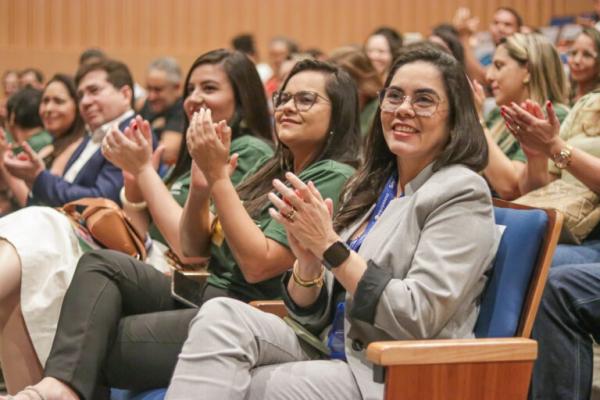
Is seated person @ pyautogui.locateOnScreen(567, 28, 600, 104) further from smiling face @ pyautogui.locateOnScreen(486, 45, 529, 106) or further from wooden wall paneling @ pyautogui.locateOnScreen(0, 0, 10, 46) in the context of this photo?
wooden wall paneling @ pyautogui.locateOnScreen(0, 0, 10, 46)

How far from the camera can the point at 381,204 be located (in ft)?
6.23

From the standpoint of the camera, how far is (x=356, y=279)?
1.60 m

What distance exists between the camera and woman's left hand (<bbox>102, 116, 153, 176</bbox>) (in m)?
2.49

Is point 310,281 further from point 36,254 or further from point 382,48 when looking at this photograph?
point 382,48

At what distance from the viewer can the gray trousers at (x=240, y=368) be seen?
5.31 feet

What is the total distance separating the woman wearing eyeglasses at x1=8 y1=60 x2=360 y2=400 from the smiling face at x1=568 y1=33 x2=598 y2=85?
1.09m

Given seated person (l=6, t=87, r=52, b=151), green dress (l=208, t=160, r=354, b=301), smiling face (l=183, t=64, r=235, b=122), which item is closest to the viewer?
green dress (l=208, t=160, r=354, b=301)

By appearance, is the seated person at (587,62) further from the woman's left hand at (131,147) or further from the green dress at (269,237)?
the woman's left hand at (131,147)

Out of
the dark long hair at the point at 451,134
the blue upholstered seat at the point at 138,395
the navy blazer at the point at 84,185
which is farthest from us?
the navy blazer at the point at 84,185

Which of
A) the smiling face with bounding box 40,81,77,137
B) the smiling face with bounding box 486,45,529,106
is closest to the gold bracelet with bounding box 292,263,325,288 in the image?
the smiling face with bounding box 486,45,529,106

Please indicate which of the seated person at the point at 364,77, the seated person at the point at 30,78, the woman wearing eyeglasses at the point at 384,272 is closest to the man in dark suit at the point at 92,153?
the seated person at the point at 364,77

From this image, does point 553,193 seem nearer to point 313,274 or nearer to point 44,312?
point 313,274

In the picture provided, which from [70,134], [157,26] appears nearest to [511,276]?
[70,134]

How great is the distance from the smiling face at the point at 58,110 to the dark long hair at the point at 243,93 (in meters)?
1.25
